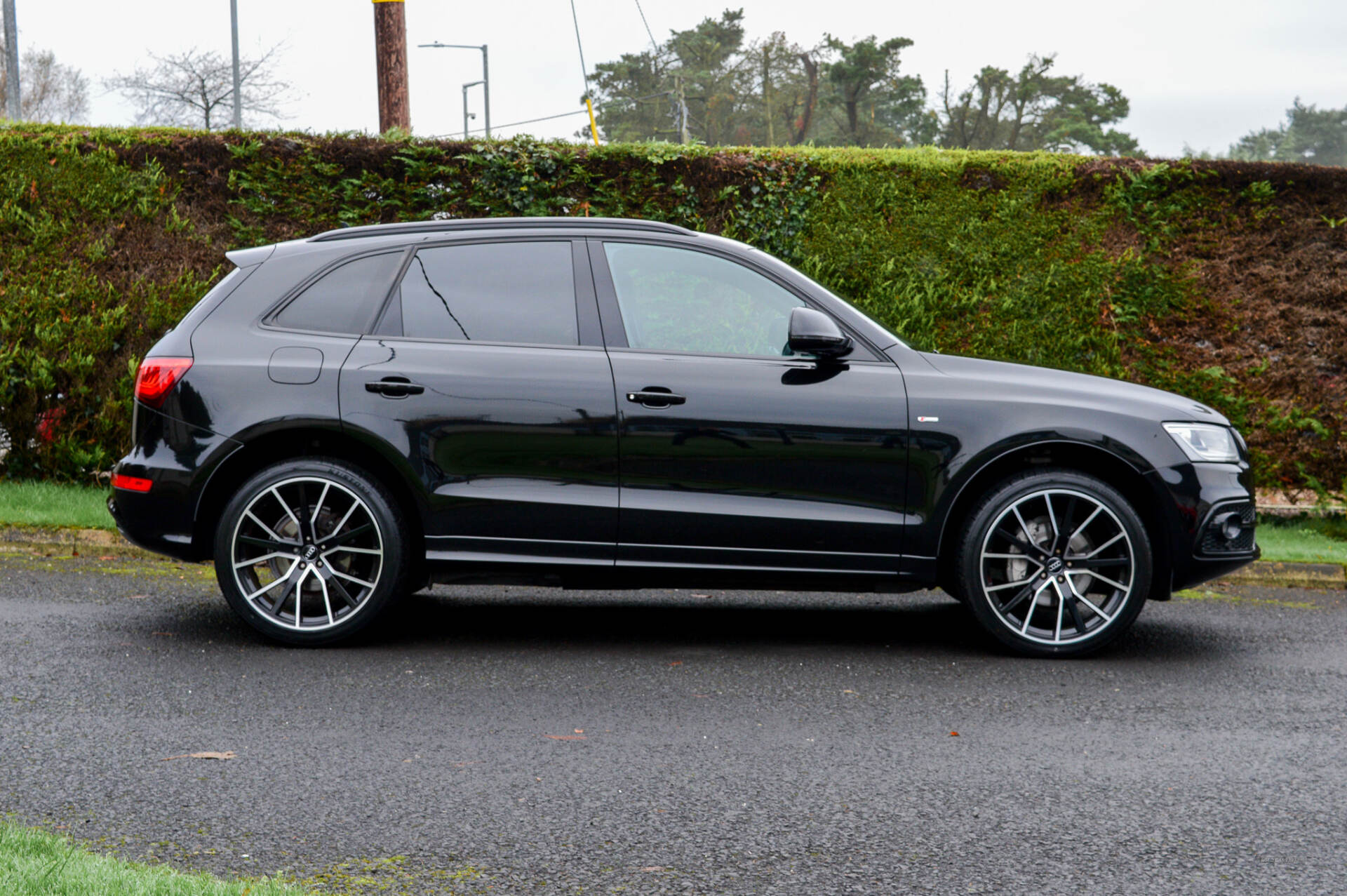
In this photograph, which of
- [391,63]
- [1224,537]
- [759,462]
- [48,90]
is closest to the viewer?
[759,462]

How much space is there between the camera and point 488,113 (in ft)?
177

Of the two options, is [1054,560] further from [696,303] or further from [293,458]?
[293,458]

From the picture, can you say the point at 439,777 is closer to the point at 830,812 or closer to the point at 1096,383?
the point at 830,812

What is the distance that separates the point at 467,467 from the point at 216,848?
90.6 inches

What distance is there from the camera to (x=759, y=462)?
5.24 meters

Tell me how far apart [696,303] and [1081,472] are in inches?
74.4

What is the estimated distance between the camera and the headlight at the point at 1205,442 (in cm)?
536

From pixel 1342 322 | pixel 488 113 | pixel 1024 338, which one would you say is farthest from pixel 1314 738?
pixel 488 113

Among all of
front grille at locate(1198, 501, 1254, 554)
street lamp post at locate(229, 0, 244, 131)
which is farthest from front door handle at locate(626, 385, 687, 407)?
street lamp post at locate(229, 0, 244, 131)

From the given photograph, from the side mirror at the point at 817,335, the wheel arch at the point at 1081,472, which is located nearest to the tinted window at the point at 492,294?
the side mirror at the point at 817,335

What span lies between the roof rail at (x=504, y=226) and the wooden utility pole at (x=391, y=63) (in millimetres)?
6014

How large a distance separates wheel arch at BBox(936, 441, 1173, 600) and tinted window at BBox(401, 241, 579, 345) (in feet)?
6.12

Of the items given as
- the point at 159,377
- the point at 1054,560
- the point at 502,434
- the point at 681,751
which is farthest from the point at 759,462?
the point at 159,377

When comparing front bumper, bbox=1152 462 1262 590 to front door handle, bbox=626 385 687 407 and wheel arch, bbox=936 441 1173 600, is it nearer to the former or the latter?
wheel arch, bbox=936 441 1173 600
